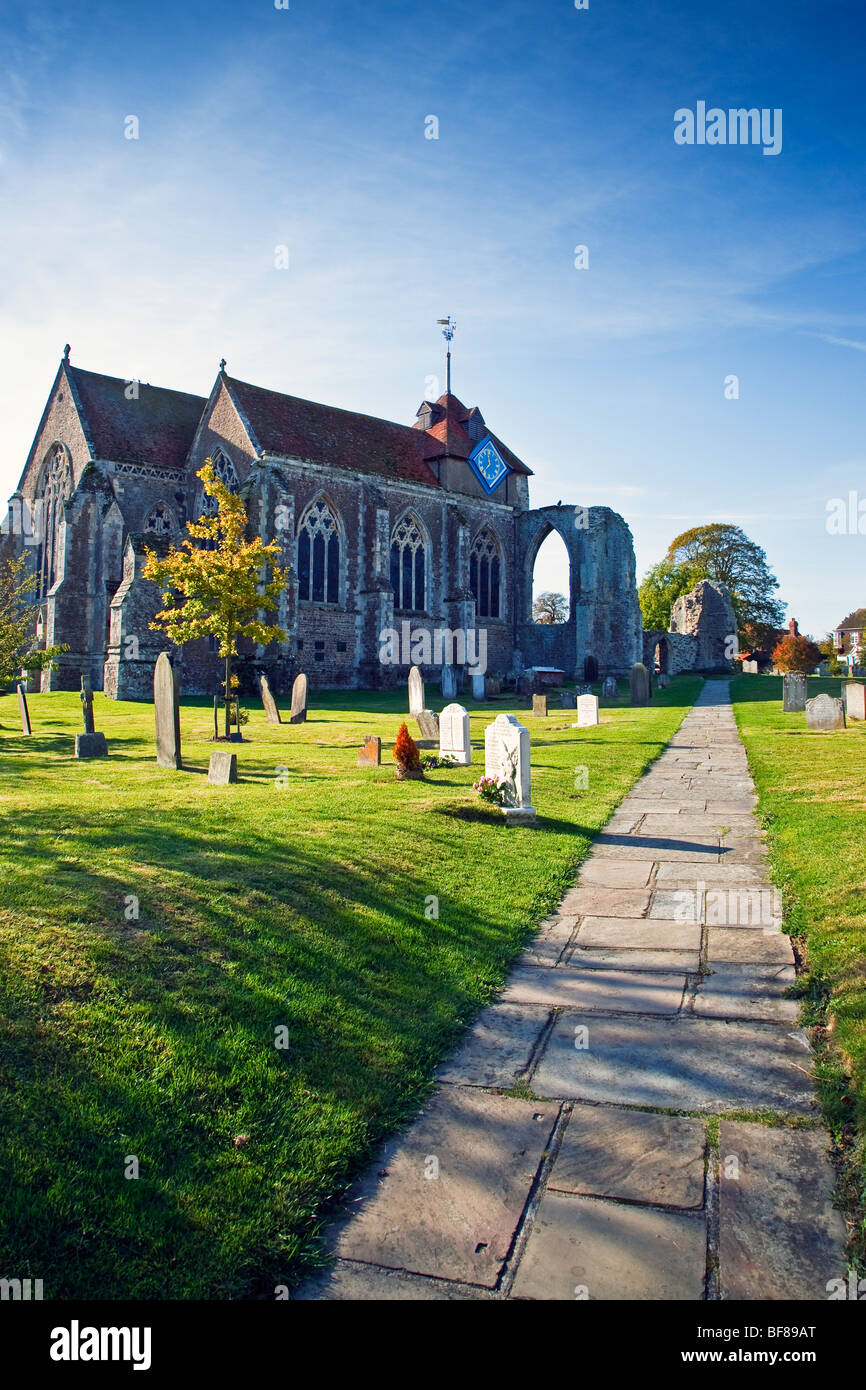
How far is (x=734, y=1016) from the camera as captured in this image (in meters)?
4.11

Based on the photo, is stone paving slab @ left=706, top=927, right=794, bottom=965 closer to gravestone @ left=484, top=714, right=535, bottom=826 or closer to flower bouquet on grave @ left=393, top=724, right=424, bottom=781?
gravestone @ left=484, top=714, right=535, bottom=826

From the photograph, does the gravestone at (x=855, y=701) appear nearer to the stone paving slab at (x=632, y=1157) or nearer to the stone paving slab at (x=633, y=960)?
the stone paving slab at (x=633, y=960)

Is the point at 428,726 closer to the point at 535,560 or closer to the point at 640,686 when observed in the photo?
the point at 640,686

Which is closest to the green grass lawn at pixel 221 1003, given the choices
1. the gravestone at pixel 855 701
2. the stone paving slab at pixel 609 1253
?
the stone paving slab at pixel 609 1253

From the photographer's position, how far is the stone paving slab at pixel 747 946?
190 inches

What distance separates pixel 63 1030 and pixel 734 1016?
3148mm

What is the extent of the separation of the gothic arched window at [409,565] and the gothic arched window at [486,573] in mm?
3441

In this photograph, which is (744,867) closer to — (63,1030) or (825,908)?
(825,908)

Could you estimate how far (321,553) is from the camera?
31.7 m

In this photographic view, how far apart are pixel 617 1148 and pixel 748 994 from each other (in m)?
1.64

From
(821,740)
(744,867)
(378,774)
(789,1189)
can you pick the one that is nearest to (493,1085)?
(789,1189)

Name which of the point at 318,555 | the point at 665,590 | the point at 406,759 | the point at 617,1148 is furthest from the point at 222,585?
the point at 665,590

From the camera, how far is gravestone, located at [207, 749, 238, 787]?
10.2 meters

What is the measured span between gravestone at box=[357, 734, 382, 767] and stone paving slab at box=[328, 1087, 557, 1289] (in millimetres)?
8207
